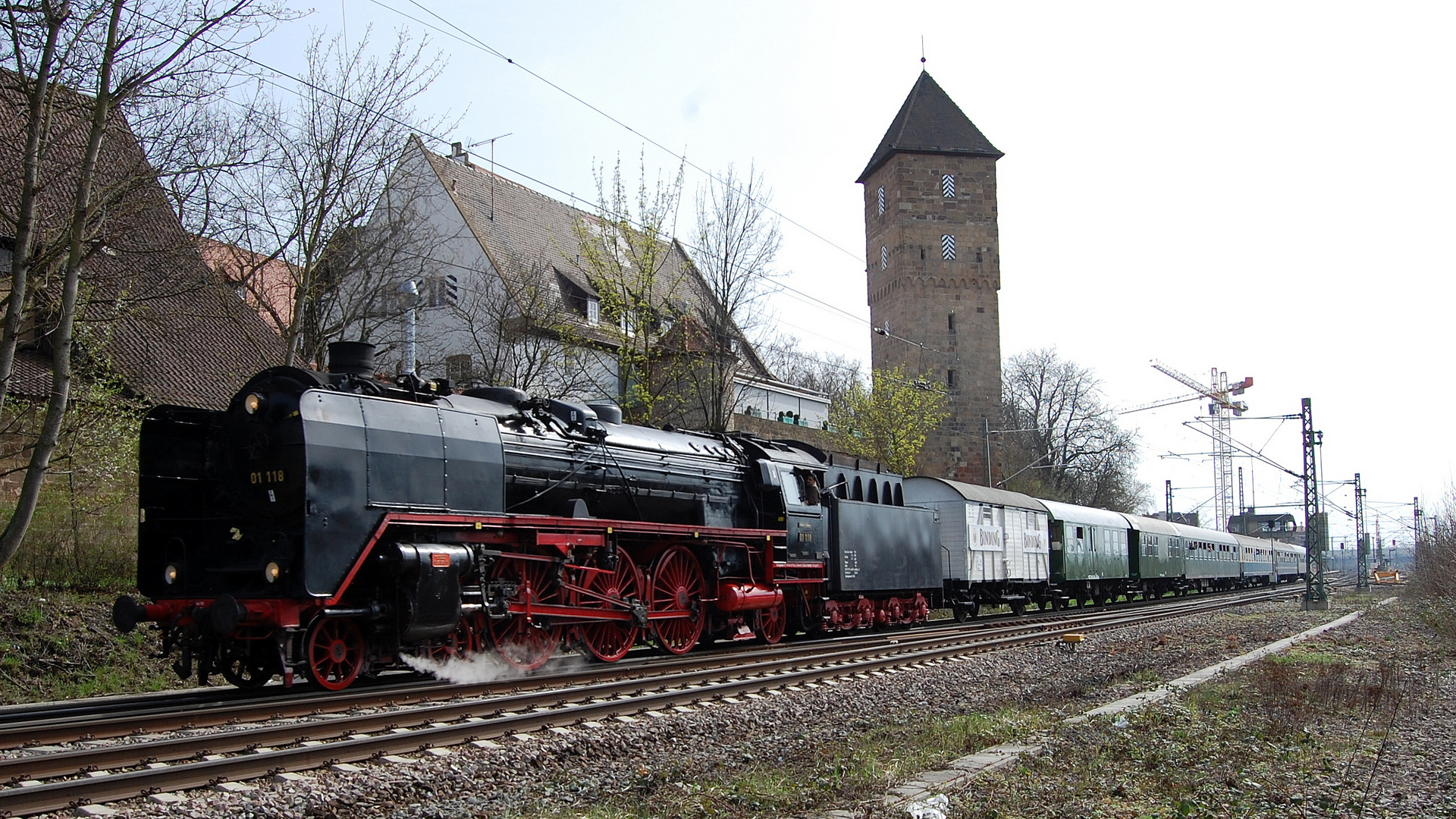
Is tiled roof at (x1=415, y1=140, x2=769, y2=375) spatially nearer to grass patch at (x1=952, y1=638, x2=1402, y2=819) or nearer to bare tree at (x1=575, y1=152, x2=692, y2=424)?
bare tree at (x1=575, y1=152, x2=692, y2=424)

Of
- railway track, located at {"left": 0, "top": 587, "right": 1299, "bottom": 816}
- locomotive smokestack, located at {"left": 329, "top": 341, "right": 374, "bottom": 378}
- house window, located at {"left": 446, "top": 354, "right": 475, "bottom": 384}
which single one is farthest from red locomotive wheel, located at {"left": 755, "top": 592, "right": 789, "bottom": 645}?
house window, located at {"left": 446, "top": 354, "right": 475, "bottom": 384}

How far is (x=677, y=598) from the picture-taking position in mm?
14781

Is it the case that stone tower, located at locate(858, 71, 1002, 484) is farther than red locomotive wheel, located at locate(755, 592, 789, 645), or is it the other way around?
stone tower, located at locate(858, 71, 1002, 484)

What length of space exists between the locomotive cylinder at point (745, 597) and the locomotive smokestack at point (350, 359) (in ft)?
22.1

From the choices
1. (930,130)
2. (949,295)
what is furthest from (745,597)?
(930,130)

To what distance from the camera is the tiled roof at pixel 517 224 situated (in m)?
35.8

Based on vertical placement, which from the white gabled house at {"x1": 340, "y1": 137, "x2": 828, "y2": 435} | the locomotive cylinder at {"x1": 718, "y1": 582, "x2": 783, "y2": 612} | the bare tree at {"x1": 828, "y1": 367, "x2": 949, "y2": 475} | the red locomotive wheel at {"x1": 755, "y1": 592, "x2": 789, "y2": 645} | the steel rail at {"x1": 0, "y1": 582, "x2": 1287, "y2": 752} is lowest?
the red locomotive wheel at {"x1": 755, "y1": 592, "x2": 789, "y2": 645}

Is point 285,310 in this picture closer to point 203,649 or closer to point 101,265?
point 101,265

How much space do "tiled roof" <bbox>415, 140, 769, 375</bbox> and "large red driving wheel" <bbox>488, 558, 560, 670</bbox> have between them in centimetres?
2184

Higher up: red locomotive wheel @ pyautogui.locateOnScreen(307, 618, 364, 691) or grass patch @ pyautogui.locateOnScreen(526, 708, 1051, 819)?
red locomotive wheel @ pyautogui.locateOnScreen(307, 618, 364, 691)

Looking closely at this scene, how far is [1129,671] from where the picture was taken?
13461mm

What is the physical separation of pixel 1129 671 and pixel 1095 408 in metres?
59.8

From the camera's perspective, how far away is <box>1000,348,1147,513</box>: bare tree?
68438mm

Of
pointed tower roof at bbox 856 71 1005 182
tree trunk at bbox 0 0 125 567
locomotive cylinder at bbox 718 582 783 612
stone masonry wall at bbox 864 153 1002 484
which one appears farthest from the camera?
pointed tower roof at bbox 856 71 1005 182
